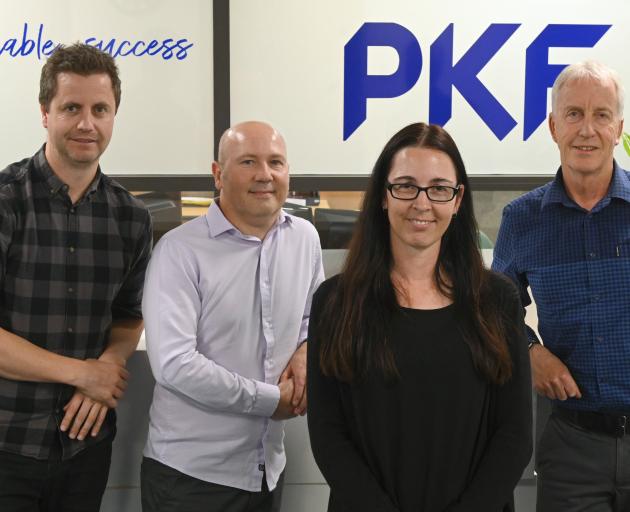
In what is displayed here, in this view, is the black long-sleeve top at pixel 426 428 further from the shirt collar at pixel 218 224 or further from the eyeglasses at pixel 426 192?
the shirt collar at pixel 218 224

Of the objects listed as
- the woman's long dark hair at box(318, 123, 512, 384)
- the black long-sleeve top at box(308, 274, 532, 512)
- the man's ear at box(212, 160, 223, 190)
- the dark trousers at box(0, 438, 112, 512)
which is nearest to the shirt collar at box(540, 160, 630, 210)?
the woman's long dark hair at box(318, 123, 512, 384)

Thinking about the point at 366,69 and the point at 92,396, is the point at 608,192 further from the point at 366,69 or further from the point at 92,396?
the point at 366,69

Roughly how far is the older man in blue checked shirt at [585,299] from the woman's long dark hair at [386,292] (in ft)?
1.55

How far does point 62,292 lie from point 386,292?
2.75 feet

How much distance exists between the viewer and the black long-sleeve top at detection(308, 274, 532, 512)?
5.26 ft

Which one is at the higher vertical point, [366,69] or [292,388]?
[366,69]

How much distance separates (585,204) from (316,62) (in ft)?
5.90

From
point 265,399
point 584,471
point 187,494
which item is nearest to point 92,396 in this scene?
point 187,494

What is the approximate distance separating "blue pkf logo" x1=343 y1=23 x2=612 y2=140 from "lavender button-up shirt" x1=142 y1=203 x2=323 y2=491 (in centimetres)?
172

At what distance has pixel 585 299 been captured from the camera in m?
2.08

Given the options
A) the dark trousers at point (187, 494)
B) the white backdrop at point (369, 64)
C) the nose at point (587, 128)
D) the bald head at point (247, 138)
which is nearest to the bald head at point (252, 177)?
the bald head at point (247, 138)

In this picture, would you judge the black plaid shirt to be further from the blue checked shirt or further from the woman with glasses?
the blue checked shirt

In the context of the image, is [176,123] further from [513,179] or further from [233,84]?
[513,179]

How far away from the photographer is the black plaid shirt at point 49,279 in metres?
2.00
